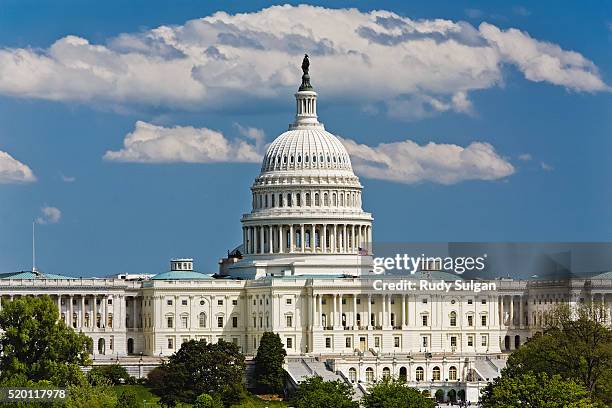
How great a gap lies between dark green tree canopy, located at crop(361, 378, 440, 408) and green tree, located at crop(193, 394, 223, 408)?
479 inches

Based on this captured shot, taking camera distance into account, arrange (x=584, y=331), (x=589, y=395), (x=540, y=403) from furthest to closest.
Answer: (x=584, y=331)
(x=589, y=395)
(x=540, y=403)

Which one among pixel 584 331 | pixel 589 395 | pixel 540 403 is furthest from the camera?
pixel 584 331

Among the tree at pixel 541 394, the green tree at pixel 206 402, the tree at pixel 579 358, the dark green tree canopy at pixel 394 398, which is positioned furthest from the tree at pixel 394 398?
the green tree at pixel 206 402

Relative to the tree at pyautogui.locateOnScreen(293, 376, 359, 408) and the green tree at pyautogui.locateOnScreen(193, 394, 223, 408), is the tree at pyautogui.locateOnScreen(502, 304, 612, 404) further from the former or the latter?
the green tree at pyautogui.locateOnScreen(193, 394, 223, 408)

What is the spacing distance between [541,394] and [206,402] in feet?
107

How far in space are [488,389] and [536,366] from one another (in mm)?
12756

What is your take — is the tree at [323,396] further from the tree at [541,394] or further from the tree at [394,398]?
the tree at [541,394]

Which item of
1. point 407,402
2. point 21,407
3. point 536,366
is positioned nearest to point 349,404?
point 407,402

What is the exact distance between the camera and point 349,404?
18212 centimetres

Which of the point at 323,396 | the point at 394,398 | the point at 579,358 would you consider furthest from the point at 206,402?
the point at 579,358

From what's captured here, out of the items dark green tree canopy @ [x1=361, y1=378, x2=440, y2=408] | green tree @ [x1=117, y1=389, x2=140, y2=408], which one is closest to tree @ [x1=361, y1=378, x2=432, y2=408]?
dark green tree canopy @ [x1=361, y1=378, x2=440, y2=408]

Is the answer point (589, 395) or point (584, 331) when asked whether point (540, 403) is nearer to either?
point (589, 395)

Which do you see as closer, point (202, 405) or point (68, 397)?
point (68, 397)

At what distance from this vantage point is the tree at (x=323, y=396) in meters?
182
